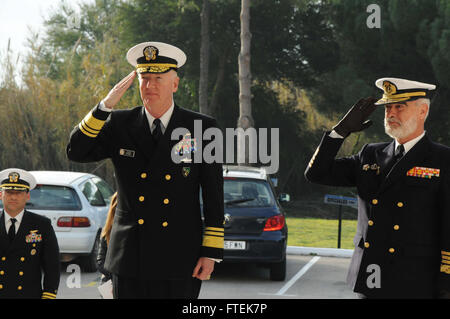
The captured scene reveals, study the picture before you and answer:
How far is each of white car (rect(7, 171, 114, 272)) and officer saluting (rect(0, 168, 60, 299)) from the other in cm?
496

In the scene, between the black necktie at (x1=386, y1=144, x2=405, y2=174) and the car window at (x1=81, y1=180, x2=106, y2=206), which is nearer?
the black necktie at (x1=386, y1=144, x2=405, y2=174)

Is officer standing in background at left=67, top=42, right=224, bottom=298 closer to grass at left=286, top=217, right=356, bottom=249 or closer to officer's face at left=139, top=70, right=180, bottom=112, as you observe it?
officer's face at left=139, top=70, right=180, bottom=112

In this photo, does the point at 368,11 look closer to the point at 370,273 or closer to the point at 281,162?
the point at 281,162

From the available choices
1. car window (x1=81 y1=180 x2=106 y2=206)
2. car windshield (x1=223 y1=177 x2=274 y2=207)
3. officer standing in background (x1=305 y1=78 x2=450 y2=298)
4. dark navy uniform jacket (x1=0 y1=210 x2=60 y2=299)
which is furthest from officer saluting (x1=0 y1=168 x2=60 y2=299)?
car window (x1=81 y1=180 x2=106 y2=206)

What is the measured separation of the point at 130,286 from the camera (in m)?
3.76

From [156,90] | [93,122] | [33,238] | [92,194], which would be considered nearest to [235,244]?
[92,194]

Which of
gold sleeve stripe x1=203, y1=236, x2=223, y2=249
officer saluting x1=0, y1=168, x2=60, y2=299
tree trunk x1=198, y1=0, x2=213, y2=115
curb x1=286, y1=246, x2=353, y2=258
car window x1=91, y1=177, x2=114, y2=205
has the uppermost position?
tree trunk x1=198, y1=0, x2=213, y2=115

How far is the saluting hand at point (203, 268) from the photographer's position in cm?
382

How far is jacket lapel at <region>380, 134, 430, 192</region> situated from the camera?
411 centimetres

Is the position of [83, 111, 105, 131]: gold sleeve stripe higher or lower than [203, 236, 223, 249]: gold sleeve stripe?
higher

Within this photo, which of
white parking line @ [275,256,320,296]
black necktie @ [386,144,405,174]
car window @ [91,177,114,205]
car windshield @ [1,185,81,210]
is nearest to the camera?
black necktie @ [386,144,405,174]

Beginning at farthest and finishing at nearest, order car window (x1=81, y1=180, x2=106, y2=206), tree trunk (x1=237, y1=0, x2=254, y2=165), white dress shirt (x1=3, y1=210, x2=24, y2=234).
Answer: tree trunk (x1=237, y1=0, x2=254, y2=165) < car window (x1=81, y1=180, x2=106, y2=206) < white dress shirt (x1=3, y1=210, x2=24, y2=234)

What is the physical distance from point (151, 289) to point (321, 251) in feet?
30.6

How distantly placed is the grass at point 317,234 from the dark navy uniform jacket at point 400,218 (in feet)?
32.8
